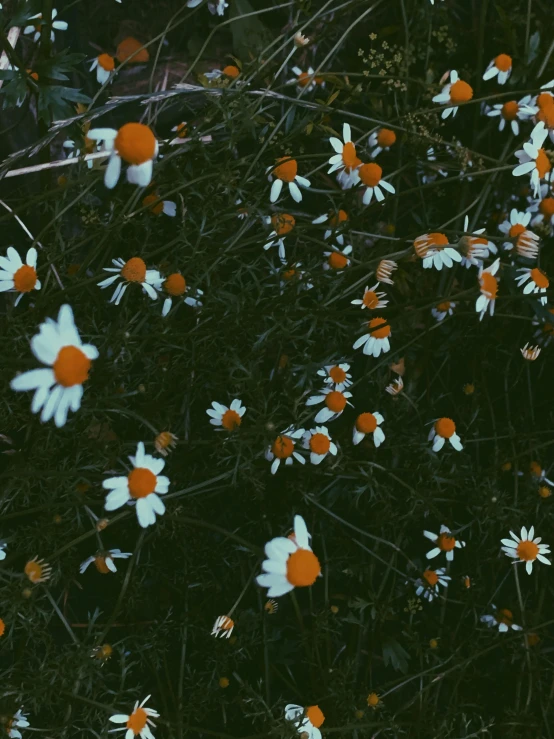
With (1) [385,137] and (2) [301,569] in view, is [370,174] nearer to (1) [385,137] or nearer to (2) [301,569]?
(1) [385,137]

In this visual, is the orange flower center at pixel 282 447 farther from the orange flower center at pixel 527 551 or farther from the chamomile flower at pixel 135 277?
the orange flower center at pixel 527 551

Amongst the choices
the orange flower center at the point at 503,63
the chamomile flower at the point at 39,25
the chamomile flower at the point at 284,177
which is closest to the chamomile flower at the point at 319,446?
the chamomile flower at the point at 284,177

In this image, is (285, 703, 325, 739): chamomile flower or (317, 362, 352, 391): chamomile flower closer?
(285, 703, 325, 739): chamomile flower

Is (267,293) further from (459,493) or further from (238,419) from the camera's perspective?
(459,493)

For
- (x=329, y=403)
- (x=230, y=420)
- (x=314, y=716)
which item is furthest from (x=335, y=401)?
(x=314, y=716)

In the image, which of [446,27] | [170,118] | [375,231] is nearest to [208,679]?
[375,231]

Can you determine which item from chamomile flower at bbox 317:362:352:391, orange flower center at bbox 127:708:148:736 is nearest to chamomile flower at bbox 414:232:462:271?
chamomile flower at bbox 317:362:352:391

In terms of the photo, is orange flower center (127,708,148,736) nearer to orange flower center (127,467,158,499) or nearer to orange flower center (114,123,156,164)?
orange flower center (127,467,158,499)
